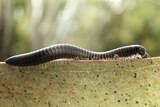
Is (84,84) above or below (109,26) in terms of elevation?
below

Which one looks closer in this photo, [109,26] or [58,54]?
[58,54]

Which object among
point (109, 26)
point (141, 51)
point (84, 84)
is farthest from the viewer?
point (109, 26)

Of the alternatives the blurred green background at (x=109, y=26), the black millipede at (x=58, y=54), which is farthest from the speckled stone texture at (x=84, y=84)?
the blurred green background at (x=109, y=26)

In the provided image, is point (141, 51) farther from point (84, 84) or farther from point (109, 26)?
point (109, 26)

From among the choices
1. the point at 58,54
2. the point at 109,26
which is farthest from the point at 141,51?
the point at 109,26

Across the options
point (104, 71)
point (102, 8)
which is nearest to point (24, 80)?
point (104, 71)

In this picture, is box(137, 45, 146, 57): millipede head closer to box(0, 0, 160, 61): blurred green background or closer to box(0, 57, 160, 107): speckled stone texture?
box(0, 57, 160, 107): speckled stone texture

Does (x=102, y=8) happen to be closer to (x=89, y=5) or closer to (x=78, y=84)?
(x=89, y=5)

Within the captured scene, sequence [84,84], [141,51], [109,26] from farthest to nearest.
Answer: [109,26]
[141,51]
[84,84]
